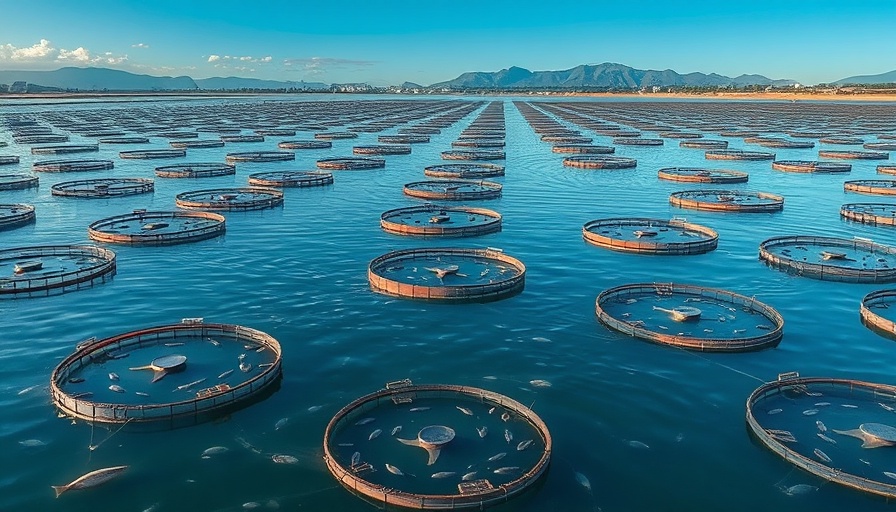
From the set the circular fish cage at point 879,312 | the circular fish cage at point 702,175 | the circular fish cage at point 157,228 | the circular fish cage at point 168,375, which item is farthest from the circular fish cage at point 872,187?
the circular fish cage at point 168,375

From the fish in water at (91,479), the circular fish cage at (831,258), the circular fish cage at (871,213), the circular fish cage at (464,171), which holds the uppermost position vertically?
the circular fish cage at (464,171)

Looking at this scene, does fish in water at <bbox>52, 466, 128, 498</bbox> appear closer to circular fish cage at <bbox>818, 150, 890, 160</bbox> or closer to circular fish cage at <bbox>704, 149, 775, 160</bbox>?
circular fish cage at <bbox>704, 149, 775, 160</bbox>

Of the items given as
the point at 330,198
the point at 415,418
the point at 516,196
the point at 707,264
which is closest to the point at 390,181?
the point at 330,198

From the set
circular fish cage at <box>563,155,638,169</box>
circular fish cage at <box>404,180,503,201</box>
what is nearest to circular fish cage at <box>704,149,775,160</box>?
circular fish cage at <box>563,155,638,169</box>

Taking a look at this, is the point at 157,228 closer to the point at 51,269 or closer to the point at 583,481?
the point at 51,269

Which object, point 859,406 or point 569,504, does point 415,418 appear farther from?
point 859,406

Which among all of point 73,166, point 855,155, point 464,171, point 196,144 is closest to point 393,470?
point 464,171

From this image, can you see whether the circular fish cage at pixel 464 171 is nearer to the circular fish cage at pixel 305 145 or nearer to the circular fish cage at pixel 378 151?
the circular fish cage at pixel 378 151

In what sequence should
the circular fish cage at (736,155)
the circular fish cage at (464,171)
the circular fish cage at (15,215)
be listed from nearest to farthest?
the circular fish cage at (15,215) < the circular fish cage at (464,171) < the circular fish cage at (736,155)
